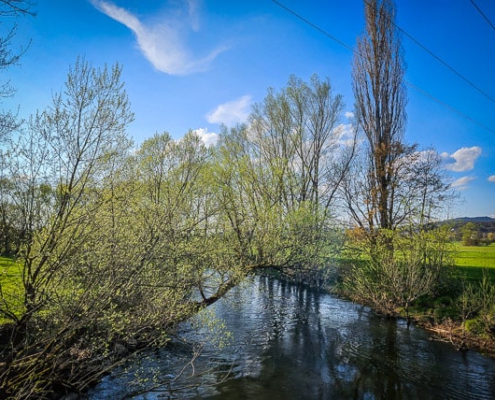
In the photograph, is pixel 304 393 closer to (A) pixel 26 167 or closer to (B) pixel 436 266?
(A) pixel 26 167

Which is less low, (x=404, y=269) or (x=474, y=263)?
(x=404, y=269)

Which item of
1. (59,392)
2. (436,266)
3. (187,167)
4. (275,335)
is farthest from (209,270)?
(436,266)

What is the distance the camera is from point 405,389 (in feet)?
22.1

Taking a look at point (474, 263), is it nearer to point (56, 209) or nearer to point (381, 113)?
point (381, 113)

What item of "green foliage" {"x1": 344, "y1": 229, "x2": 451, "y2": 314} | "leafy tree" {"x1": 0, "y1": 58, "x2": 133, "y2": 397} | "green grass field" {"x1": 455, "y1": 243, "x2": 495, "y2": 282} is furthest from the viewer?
"green grass field" {"x1": 455, "y1": 243, "x2": 495, "y2": 282}

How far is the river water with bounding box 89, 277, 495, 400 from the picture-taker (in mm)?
6457

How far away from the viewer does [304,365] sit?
7.88 metres

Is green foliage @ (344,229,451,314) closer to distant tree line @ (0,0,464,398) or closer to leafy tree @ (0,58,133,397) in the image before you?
distant tree line @ (0,0,464,398)

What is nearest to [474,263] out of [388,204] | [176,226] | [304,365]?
[388,204]

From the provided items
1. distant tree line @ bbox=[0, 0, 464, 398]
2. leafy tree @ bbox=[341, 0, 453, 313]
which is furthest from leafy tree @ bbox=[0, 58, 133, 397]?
leafy tree @ bbox=[341, 0, 453, 313]

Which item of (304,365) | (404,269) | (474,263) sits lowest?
(304,365)

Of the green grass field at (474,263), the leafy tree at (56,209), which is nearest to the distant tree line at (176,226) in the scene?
the leafy tree at (56,209)

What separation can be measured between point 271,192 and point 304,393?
847 cm

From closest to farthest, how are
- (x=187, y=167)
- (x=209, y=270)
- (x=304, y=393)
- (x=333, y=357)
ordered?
(x=304, y=393) < (x=333, y=357) < (x=209, y=270) < (x=187, y=167)
